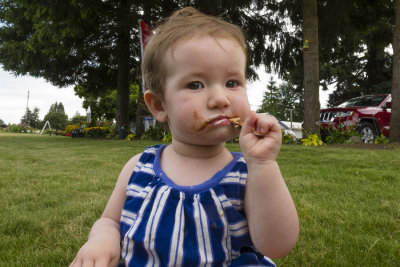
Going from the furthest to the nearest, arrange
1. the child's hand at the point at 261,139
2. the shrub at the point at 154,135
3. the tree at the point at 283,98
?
the tree at the point at 283,98 → the shrub at the point at 154,135 → the child's hand at the point at 261,139

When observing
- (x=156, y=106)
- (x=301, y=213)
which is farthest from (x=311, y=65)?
(x=156, y=106)

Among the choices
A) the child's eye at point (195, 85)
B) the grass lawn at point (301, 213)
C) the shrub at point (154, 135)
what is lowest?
the grass lawn at point (301, 213)

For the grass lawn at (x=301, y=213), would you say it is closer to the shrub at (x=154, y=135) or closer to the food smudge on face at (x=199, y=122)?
the food smudge on face at (x=199, y=122)

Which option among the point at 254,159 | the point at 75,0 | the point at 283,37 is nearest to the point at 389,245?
the point at 254,159

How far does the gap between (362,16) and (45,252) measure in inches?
430

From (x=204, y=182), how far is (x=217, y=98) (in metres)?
0.30

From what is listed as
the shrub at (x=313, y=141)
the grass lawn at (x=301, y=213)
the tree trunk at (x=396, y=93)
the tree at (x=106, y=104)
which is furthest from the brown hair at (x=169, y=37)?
the tree at (x=106, y=104)

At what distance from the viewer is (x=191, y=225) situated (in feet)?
3.61

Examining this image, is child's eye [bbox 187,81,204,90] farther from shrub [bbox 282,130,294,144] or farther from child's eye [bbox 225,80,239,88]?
shrub [bbox 282,130,294,144]

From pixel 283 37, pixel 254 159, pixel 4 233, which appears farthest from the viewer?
pixel 283 37

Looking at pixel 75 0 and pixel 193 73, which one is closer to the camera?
pixel 193 73

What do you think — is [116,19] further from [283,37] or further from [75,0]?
[283,37]

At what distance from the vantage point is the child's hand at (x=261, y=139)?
961 millimetres

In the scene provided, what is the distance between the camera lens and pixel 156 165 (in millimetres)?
1289
